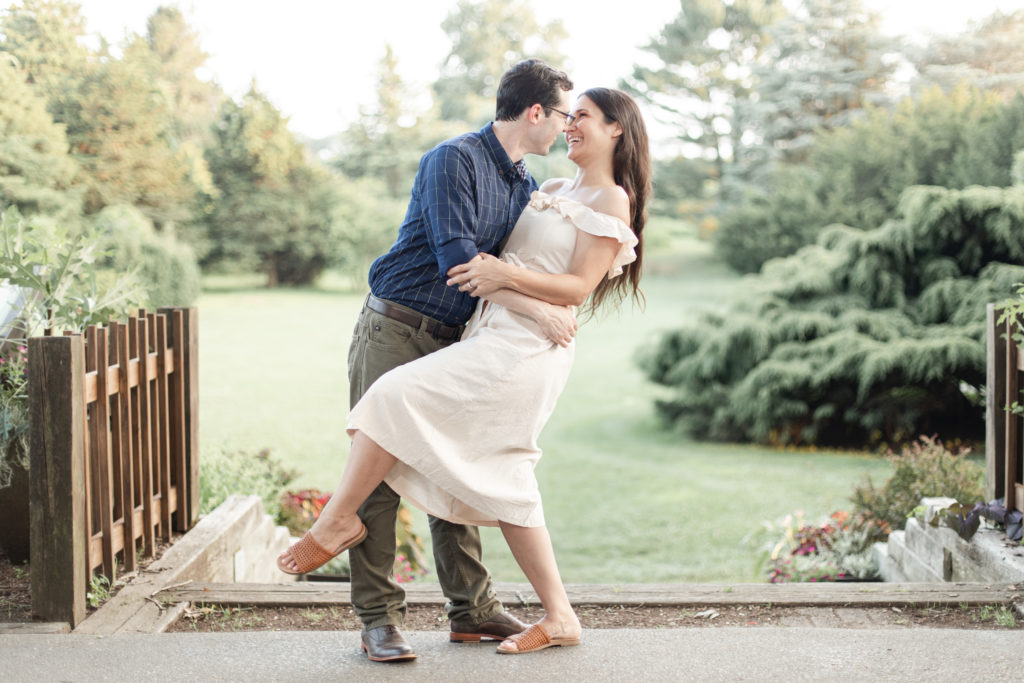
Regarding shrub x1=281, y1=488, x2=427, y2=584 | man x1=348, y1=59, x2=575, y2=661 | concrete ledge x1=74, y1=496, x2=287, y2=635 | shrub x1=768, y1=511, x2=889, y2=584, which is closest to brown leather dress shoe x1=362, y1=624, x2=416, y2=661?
man x1=348, y1=59, x2=575, y2=661

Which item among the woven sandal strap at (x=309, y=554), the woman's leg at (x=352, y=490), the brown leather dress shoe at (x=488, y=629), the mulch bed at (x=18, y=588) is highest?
the woman's leg at (x=352, y=490)

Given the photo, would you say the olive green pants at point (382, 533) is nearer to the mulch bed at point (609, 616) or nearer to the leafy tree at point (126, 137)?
the mulch bed at point (609, 616)

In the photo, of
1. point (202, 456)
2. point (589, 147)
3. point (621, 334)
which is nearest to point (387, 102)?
point (621, 334)

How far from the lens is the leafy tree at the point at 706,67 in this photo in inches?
909

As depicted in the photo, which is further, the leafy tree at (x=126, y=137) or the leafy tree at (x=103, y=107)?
the leafy tree at (x=126, y=137)

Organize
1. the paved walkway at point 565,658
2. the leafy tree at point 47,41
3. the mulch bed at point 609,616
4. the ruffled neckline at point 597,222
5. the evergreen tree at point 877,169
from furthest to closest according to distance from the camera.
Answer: the evergreen tree at point 877,169, the leafy tree at point 47,41, the mulch bed at point 609,616, the ruffled neckline at point 597,222, the paved walkway at point 565,658

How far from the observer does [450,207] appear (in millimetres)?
2391

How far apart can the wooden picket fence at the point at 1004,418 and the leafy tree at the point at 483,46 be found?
20.7 m

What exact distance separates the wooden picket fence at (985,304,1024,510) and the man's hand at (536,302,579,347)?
1.88m

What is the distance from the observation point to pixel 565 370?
258 cm

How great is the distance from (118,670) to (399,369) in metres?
1.00

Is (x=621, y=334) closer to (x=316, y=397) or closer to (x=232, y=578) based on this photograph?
(x=316, y=397)

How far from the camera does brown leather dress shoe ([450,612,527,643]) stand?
262 cm

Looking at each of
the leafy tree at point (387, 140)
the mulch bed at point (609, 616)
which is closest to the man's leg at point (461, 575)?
the mulch bed at point (609, 616)
